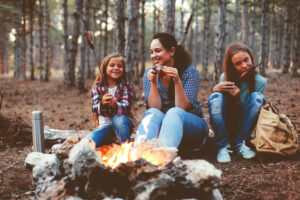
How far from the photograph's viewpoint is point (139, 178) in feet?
6.36

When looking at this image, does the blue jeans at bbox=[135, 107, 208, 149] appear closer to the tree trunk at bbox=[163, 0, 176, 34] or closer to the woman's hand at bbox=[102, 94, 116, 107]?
the woman's hand at bbox=[102, 94, 116, 107]

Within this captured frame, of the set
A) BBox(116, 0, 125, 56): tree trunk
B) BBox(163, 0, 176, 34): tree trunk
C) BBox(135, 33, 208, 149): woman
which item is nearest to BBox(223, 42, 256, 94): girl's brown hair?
BBox(135, 33, 208, 149): woman

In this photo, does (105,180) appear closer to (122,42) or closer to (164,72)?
(164,72)

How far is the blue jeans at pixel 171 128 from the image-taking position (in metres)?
2.46

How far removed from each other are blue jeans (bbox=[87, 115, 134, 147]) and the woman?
40cm

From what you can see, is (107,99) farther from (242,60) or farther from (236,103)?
(242,60)

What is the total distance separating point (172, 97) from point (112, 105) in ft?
2.53

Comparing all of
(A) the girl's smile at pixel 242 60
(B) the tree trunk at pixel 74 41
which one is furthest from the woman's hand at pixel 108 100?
(B) the tree trunk at pixel 74 41

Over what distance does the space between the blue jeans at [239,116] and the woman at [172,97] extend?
182mm

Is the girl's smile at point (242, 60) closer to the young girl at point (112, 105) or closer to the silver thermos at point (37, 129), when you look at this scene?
the young girl at point (112, 105)

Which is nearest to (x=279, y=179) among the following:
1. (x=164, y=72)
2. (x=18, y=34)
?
(x=164, y=72)

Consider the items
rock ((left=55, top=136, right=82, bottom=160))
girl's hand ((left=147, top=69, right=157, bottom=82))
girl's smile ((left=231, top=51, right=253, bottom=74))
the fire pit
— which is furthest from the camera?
girl's smile ((left=231, top=51, right=253, bottom=74))

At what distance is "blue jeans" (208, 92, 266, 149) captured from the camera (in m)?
3.12

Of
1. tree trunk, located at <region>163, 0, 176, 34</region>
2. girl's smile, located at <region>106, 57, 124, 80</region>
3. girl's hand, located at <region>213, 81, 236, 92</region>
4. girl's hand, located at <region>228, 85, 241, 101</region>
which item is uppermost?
tree trunk, located at <region>163, 0, 176, 34</region>
